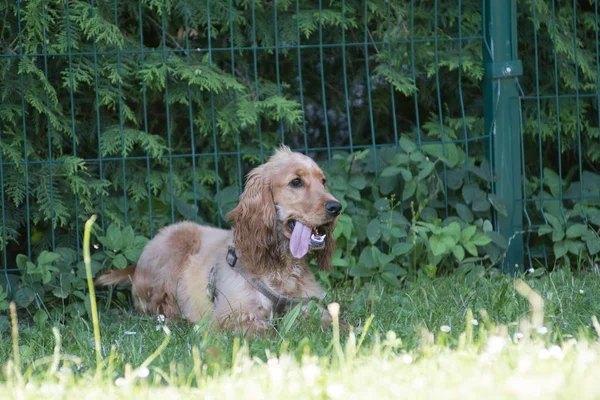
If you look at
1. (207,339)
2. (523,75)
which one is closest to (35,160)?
(207,339)

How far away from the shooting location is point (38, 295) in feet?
14.8

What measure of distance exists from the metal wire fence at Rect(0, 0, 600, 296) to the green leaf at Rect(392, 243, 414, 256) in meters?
0.58

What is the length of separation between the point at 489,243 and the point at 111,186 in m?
2.30

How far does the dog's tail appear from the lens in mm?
4559

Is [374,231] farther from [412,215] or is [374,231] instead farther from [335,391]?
[335,391]

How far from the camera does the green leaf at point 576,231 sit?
5.00 m

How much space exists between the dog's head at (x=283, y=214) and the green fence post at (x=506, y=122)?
147 cm

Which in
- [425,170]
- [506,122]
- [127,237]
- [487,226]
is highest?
[506,122]

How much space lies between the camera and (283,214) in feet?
13.3

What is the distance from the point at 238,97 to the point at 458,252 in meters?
1.61

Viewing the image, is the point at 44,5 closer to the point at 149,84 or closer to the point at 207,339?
the point at 149,84

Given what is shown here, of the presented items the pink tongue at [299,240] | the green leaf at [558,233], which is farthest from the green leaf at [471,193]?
the pink tongue at [299,240]

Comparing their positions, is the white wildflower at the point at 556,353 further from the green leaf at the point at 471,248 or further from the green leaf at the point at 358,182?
the green leaf at the point at 358,182

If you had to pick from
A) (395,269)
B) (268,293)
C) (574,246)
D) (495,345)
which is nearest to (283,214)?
(268,293)
